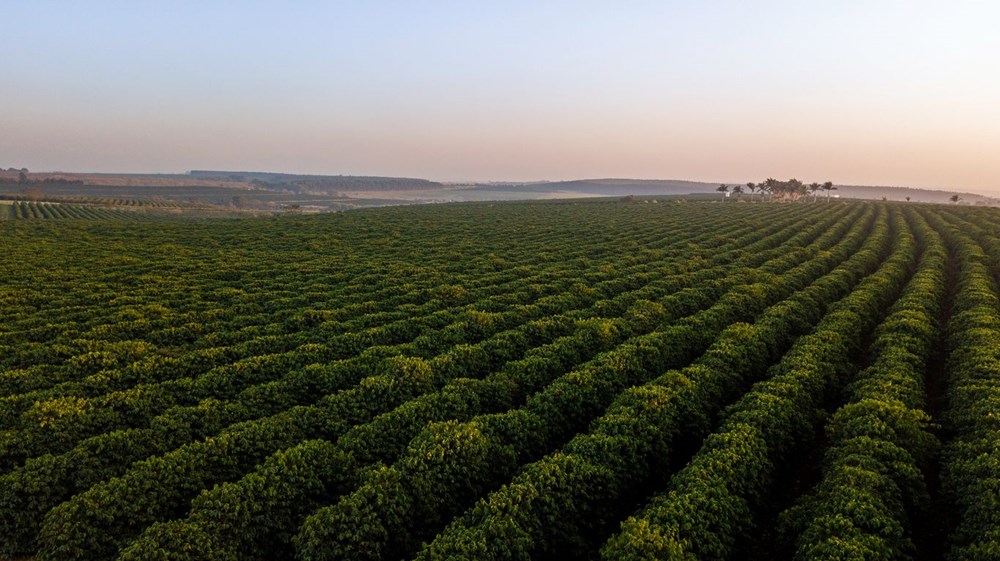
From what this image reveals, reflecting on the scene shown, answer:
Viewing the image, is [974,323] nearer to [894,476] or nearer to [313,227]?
[894,476]

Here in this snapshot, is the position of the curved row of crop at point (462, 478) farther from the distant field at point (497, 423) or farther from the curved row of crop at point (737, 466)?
the curved row of crop at point (737, 466)

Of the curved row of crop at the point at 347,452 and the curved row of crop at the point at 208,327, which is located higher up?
the curved row of crop at the point at 208,327

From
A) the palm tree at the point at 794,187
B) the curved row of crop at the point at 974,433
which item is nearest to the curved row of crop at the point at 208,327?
the curved row of crop at the point at 974,433

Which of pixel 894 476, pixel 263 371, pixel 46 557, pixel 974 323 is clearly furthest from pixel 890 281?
pixel 46 557

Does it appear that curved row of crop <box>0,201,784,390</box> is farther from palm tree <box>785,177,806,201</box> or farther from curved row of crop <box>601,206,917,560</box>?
palm tree <box>785,177,806,201</box>

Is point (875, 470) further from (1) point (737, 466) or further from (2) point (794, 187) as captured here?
(2) point (794, 187)

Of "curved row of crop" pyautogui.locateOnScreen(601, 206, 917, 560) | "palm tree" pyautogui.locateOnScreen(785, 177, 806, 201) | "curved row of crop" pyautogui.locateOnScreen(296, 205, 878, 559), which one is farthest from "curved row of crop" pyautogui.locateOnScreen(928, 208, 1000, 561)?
"palm tree" pyautogui.locateOnScreen(785, 177, 806, 201)

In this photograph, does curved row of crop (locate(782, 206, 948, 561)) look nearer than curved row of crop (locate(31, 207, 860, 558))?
Yes

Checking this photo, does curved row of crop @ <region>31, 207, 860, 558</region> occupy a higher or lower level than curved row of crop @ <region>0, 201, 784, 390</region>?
lower

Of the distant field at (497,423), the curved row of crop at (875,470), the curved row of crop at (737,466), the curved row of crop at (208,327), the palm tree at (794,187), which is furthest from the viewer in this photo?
the palm tree at (794,187)
